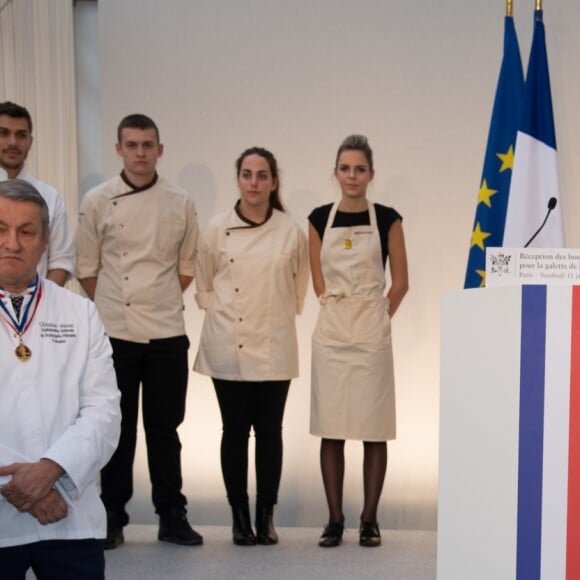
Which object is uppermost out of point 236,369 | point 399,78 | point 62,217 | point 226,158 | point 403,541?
point 399,78

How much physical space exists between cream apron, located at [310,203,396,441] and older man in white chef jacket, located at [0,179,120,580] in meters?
1.80

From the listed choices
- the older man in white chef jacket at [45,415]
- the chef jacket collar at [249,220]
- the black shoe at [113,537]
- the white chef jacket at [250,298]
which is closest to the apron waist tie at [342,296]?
the white chef jacket at [250,298]

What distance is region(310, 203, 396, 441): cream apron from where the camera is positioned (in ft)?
12.1

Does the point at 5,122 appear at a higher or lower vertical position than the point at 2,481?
higher

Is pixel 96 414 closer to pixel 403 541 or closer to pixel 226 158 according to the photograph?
pixel 403 541

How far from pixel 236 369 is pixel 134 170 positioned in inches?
32.5

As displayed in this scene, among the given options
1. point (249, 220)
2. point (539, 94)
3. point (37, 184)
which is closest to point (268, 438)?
point (249, 220)

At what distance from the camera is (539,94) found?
4.07 m

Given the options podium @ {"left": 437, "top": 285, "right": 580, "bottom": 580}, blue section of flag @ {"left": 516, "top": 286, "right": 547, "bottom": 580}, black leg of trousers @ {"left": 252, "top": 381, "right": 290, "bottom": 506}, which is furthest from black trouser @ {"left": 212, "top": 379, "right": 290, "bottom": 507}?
blue section of flag @ {"left": 516, "top": 286, "right": 547, "bottom": 580}

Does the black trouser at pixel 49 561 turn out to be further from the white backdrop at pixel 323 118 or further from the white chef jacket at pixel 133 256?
the white backdrop at pixel 323 118

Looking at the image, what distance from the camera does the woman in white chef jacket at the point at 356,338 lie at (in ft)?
12.0

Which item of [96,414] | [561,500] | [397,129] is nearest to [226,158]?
[397,129]

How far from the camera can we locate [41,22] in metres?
4.42

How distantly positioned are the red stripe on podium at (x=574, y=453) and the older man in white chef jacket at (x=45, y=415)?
884 millimetres
